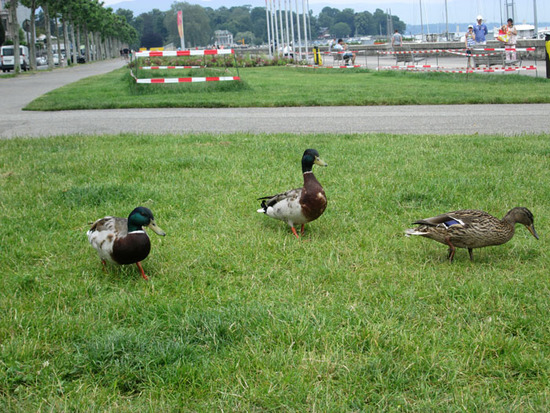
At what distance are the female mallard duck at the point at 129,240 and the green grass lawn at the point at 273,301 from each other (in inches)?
8.7

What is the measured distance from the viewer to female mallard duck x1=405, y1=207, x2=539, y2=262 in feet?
14.9

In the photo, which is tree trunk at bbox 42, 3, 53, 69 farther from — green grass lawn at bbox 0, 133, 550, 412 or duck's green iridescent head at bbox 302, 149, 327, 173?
duck's green iridescent head at bbox 302, 149, 327, 173

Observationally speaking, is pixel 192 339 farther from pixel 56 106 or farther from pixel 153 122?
pixel 56 106

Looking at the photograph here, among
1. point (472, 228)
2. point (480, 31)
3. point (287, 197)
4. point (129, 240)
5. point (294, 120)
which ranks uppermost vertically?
point (480, 31)

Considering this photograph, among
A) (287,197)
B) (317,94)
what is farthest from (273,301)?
(317,94)

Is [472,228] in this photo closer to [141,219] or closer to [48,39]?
[141,219]

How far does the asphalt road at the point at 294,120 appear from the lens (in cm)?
1138

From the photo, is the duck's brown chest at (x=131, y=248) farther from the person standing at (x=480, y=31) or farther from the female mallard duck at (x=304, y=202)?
the person standing at (x=480, y=31)

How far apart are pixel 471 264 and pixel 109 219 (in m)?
2.87

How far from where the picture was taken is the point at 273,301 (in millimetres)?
3977

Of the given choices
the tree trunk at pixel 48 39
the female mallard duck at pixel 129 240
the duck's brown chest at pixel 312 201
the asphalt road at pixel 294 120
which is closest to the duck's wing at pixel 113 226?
the female mallard duck at pixel 129 240

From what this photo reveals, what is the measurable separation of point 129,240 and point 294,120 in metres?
8.93

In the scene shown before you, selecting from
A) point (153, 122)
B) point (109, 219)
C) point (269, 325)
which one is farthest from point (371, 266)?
point (153, 122)

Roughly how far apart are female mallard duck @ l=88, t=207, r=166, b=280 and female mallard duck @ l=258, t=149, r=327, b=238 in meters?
1.33
